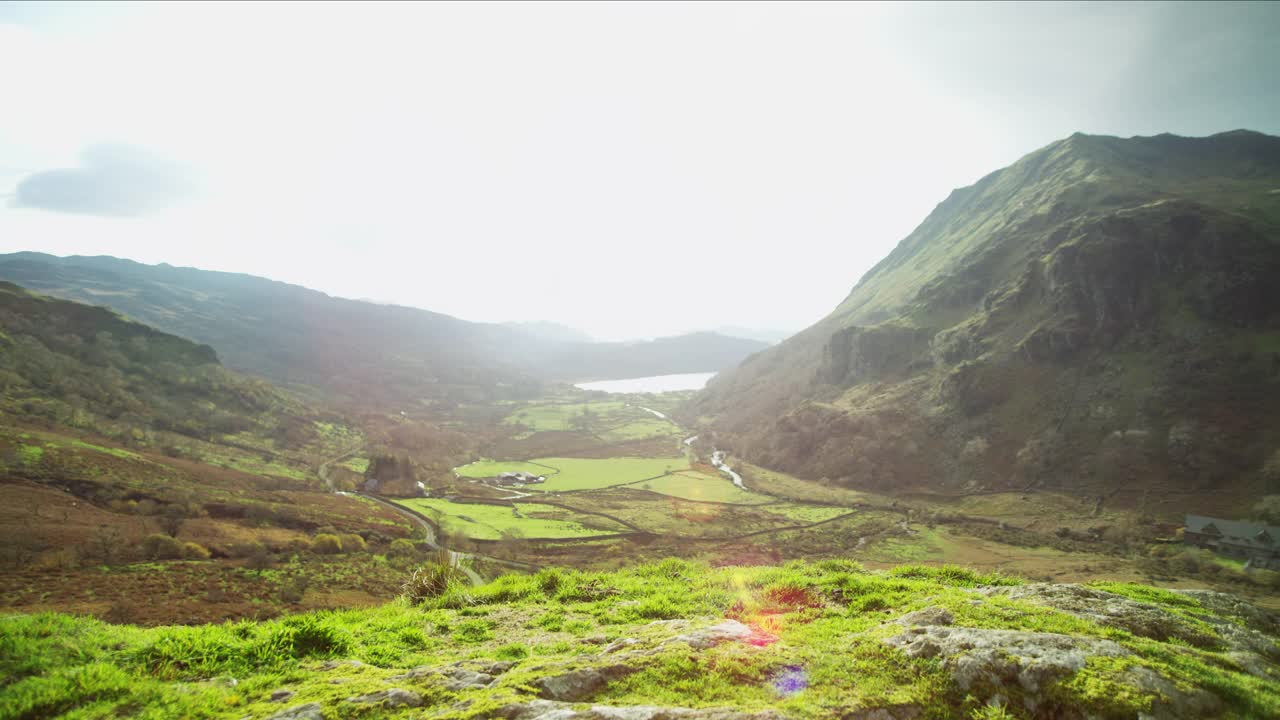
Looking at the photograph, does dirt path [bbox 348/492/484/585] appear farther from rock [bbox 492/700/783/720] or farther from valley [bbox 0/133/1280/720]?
rock [bbox 492/700/783/720]

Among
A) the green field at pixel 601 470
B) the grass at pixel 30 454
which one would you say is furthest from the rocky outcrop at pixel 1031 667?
the green field at pixel 601 470

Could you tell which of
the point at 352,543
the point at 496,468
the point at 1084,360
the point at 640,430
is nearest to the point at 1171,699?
the point at 352,543

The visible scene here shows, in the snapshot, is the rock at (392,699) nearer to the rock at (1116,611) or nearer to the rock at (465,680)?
the rock at (465,680)

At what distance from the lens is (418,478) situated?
90000 millimetres

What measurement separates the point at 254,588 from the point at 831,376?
127 metres

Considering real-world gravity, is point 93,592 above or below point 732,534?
above

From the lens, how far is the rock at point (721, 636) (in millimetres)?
8758

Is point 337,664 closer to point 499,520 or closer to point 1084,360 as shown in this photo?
point 499,520

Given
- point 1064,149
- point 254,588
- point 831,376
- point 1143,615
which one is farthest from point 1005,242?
point 254,588

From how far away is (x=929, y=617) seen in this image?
9.38m

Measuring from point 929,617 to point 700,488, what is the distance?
280 feet

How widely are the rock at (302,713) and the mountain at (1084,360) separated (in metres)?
96.2

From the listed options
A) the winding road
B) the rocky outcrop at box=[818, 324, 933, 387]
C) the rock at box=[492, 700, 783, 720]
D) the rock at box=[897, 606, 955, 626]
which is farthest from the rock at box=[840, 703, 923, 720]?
the rocky outcrop at box=[818, 324, 933, 387]

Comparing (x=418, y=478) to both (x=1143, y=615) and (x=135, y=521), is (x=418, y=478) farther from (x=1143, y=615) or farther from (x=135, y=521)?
(x=1143, y=615)
